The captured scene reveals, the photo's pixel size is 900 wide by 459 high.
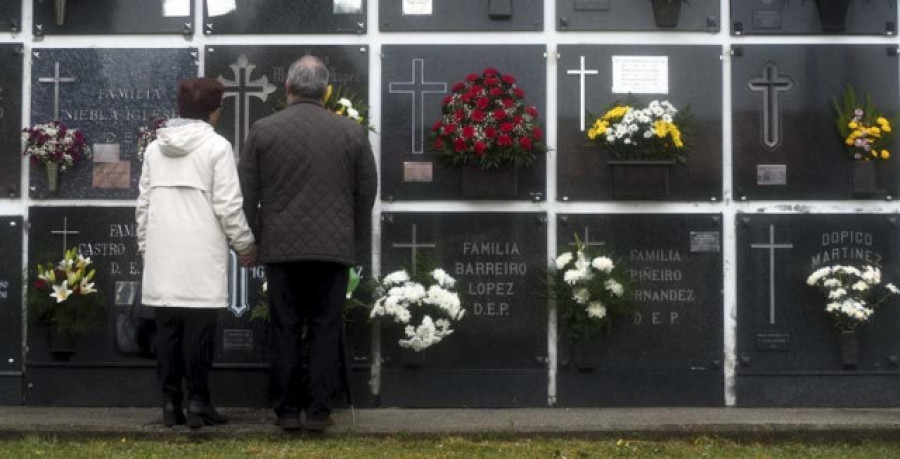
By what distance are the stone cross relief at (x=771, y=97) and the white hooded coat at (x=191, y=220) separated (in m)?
2.89

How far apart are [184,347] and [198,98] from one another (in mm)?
1178

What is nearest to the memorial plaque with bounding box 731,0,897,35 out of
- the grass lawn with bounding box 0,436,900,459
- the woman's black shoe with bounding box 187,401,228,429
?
the grass lawn with bounding box 0,436,900,459

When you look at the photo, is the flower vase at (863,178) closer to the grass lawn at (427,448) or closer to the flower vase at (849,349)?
the flower vase at (849,349)

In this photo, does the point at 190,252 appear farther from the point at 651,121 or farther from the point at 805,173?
the point at 805,173

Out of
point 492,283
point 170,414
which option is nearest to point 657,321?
point 492,283

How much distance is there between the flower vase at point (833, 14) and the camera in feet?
24.2

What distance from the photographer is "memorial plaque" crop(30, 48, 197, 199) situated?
7.43 metres

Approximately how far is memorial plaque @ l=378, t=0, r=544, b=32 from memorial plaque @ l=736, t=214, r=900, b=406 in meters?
1.59

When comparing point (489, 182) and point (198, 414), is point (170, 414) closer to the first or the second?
point (198, 414)

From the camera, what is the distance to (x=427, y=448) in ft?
20.6

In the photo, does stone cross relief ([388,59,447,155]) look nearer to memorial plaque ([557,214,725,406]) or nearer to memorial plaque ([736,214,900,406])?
memorial plaque ([557,214,725,406])

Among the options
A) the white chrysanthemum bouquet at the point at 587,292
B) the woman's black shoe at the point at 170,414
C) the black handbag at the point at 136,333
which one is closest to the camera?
the woman's black shoe at the point at 170,414

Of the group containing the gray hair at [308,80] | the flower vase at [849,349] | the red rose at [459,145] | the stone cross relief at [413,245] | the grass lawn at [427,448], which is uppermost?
the gray hair at [308,80]

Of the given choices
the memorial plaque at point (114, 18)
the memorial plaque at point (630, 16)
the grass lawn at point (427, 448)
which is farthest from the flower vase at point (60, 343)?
the memorial plaque at point (630, 16)
